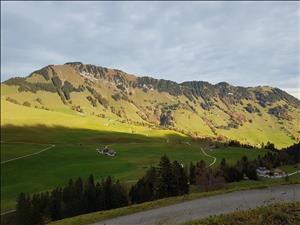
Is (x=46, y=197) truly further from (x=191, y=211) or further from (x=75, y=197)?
(x=191, y=211)

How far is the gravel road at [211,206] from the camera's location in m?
Result: 28.7

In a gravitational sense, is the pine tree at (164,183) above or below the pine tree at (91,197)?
above

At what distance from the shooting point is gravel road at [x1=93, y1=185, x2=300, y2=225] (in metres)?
28.7

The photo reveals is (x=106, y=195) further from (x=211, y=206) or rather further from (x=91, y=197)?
(x=211, y=206)

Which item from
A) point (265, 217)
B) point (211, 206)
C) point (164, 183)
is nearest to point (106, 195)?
point (164, 183)

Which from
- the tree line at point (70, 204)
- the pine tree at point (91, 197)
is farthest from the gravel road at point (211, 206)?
the pine tree at point (91, 197)

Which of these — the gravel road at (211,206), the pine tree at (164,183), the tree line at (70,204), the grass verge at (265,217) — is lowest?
the tree line at (70,204)

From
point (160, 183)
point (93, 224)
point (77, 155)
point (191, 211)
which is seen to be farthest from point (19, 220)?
point (77, 155)

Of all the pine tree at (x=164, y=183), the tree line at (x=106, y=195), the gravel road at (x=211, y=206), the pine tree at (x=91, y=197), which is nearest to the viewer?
the gravel road at (x=211, y=206)

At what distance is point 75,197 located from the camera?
88.1 metres

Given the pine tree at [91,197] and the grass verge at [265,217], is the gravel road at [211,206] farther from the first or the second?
the pine tree at [91,197]

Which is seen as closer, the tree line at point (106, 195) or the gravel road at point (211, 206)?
the gravel road at point (211, 206)

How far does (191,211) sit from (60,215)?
59.2 metres

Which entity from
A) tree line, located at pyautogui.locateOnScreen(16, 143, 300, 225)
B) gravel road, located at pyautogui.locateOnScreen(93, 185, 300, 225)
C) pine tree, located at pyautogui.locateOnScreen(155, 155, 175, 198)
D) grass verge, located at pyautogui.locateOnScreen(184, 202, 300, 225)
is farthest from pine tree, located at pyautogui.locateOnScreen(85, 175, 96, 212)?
grass verge, located at pyautogui.locateOnScreen(184, 202, 300, 225)
